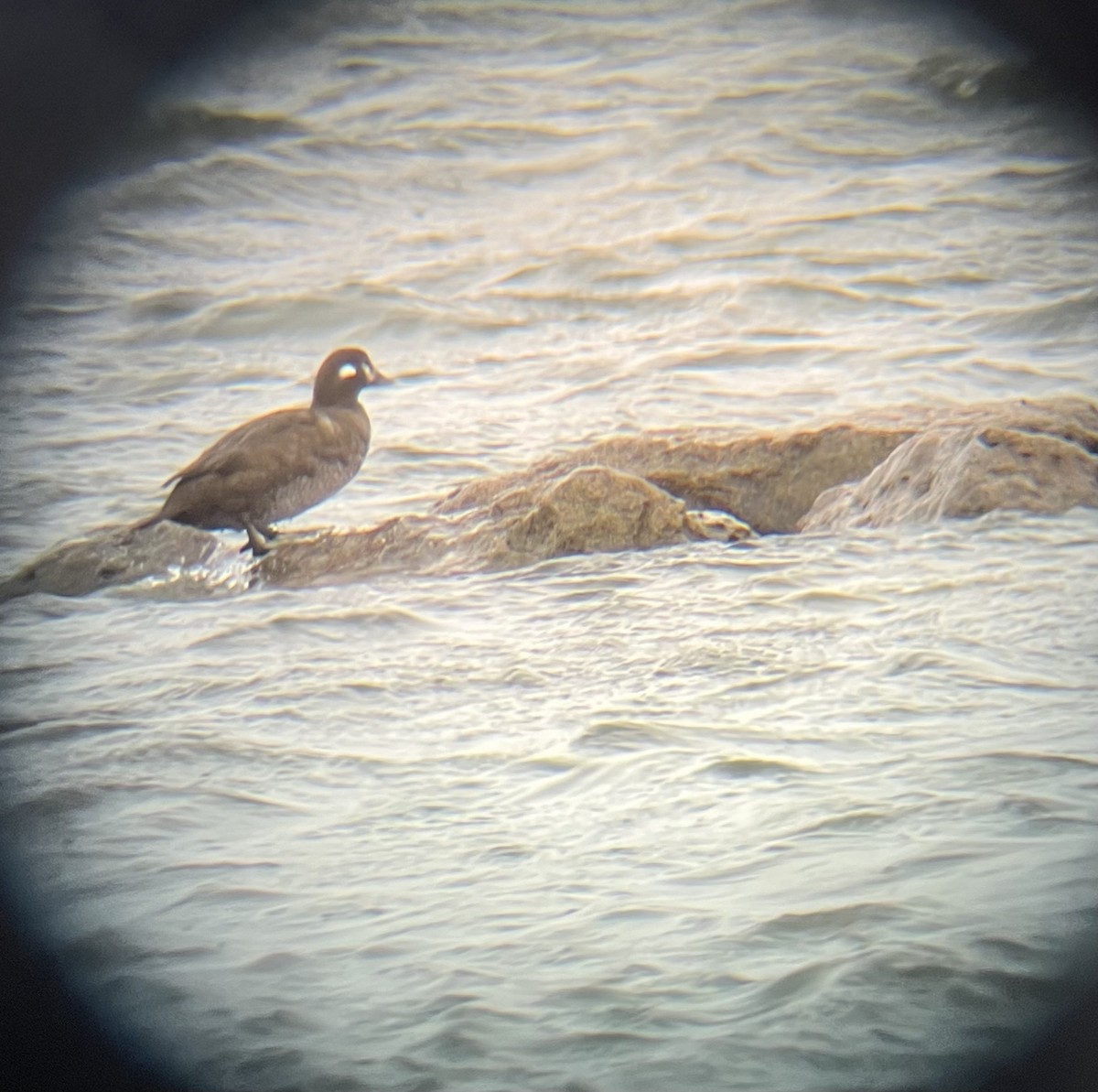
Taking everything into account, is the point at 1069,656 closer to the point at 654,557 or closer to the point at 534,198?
the point at 654,557

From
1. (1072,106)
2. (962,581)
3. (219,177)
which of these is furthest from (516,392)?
(1072,106)

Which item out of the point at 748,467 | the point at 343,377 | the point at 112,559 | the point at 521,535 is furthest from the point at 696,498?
the point at 112,559

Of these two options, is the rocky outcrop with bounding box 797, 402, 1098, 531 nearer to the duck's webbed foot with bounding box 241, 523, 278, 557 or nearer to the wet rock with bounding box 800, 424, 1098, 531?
the wet rock with bounding box 800, 424, 1098, 531

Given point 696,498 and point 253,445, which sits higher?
point 253,445

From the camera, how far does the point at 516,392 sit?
8.38ft

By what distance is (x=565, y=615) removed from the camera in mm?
→ 2131

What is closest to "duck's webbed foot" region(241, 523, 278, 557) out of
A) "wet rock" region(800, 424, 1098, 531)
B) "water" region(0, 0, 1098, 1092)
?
"water" region(0, 0, 1098, 1092)

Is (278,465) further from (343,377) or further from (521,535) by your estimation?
(521,535)

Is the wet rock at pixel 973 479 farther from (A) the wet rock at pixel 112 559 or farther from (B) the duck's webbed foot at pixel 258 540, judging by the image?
(A) the wet rock at pixel 112 559

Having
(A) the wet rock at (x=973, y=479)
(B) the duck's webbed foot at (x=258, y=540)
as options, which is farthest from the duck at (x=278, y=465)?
(A) the wet rock at (x=973, y=479)

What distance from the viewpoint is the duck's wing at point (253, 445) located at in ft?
7.62

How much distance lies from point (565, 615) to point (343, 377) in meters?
0.67

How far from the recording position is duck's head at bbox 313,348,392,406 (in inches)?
98.0

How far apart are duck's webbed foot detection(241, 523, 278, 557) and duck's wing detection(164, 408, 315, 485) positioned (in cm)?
10
